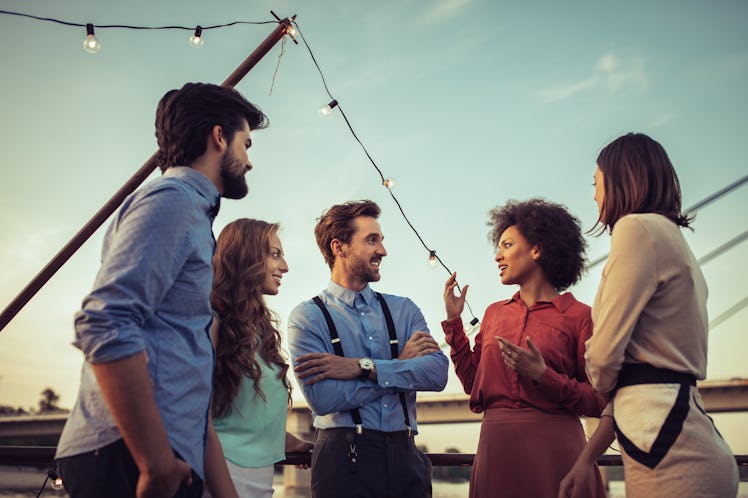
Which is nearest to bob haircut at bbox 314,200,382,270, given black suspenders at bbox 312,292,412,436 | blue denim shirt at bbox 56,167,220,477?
black suspenders at bbox 312,292,412,436

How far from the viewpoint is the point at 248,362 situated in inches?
99.2

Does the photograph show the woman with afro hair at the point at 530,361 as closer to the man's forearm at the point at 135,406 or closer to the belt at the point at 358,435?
the belt at the point at 358,435

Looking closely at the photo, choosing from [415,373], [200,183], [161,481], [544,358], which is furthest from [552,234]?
[161,481]

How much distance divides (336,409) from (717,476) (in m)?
1.63

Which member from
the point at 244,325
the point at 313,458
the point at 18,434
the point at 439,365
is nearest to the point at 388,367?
the point at 439,365

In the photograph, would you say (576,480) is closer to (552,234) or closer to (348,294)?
(552,234)

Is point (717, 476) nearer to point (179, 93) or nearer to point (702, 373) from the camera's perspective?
point (702, 373)

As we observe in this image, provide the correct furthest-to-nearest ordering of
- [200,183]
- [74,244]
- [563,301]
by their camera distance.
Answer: [74,244]
[563,301]
[200,183]

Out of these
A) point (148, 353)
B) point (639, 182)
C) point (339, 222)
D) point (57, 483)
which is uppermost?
point (339, 222)

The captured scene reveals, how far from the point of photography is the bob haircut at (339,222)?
3.71 metres

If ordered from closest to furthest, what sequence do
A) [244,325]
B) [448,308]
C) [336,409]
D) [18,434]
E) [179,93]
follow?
[179,93] → [244,325] → [336,409] → [448,308] → [18,434]

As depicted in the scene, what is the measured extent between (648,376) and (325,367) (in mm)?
1517

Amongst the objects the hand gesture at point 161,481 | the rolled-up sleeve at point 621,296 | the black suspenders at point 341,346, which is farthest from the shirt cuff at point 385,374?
the hand gesture at point 161,481

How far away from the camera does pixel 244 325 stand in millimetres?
2590
